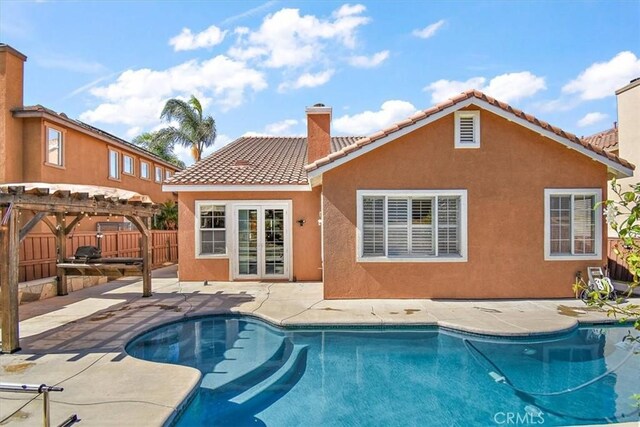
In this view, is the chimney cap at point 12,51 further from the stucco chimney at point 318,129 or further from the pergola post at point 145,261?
the stucco chimney at point 318,129

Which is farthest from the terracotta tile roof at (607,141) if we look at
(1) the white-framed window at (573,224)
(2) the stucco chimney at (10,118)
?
(2) the stucco chimney at (10,118)

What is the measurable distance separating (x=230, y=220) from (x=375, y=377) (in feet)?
31.1

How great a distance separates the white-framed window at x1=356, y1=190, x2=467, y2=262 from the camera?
11.8 m

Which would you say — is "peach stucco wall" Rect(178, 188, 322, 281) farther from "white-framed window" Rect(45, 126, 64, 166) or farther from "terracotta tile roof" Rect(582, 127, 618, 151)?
"terracotta tile roof" Rect(582, 127, 618, 151)

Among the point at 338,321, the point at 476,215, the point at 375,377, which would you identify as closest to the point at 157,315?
the point at 338,321

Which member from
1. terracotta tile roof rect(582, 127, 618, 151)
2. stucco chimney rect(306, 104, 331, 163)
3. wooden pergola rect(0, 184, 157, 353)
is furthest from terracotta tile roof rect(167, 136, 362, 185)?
terracotta tile roof rect(582, 127, 618, 151)

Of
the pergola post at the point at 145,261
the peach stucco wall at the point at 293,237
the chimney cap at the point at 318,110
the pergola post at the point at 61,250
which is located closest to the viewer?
the pergola post at the point at 145,261

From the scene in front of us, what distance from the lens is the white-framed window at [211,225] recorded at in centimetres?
1473

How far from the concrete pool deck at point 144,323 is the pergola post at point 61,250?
0.50 metres

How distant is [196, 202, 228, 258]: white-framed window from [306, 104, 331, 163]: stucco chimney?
176 inches

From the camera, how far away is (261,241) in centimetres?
1480

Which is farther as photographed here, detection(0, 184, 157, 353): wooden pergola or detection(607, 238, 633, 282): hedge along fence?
detection(607, 238, 633, 282): hedge along fence

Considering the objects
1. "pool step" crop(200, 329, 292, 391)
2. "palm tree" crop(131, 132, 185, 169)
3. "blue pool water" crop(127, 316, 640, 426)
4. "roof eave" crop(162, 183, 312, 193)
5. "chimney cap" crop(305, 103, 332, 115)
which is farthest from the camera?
"palm tree" crop(131, 132, 185, 169)

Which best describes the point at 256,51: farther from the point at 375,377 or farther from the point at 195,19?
the point at 375,377
